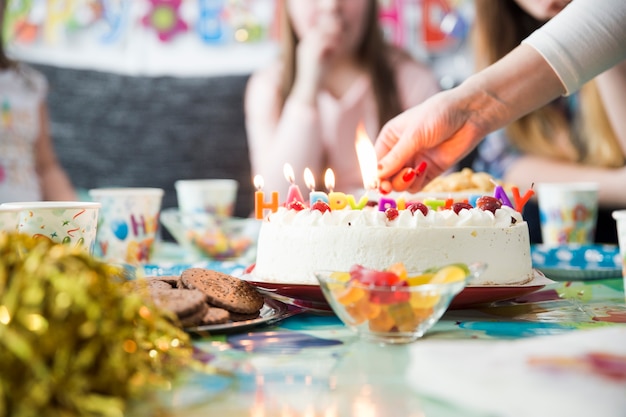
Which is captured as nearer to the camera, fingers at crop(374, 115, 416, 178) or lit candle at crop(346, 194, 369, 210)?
lit candle at crop(346, 194, 369, 210)

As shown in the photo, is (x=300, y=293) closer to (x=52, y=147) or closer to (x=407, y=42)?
(x=52, y=147)

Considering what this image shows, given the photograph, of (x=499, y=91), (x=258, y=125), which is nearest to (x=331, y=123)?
(x=258, y=125)

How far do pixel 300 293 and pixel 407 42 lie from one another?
2838 millimetres

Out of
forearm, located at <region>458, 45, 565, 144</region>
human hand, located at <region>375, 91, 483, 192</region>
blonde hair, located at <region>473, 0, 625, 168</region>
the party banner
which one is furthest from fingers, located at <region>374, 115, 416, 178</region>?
the party banner

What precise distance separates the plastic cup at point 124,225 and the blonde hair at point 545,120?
1.63m

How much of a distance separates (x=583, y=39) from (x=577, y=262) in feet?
1.54

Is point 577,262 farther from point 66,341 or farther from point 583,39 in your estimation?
point 66,341

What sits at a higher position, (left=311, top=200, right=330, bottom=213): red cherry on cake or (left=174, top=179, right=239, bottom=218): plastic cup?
(left=174, top=179, right=239, bottom=218): plastic cup

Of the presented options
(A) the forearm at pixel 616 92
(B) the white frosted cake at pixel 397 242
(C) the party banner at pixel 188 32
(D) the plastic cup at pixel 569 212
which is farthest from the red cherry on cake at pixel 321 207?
(C) the party banner at pixel 188 32

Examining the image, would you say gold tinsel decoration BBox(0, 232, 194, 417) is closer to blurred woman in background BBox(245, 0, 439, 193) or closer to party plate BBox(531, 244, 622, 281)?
party plate BBox(531, 244, 622, 281)

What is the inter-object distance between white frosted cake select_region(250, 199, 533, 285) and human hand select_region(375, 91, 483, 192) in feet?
0.93

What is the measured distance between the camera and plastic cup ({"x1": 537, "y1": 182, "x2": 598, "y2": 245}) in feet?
5.29

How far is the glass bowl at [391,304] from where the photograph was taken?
2.34 ft

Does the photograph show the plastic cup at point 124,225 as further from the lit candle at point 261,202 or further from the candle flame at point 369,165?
the candle flame at point 369,165
